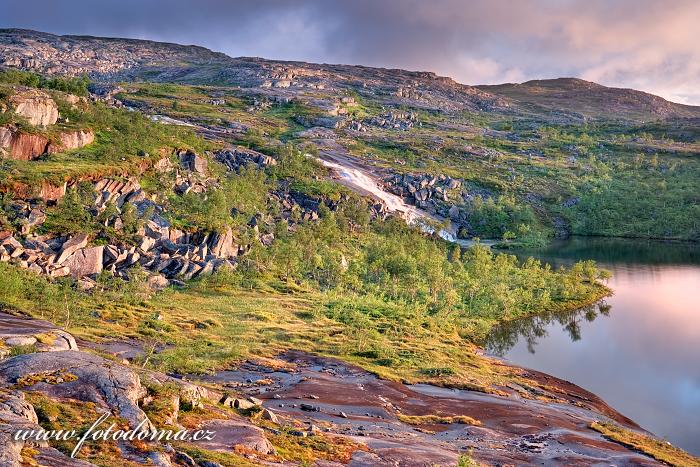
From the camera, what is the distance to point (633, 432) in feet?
155

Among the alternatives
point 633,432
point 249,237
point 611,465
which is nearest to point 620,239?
point 249,237

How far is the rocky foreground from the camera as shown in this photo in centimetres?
2281

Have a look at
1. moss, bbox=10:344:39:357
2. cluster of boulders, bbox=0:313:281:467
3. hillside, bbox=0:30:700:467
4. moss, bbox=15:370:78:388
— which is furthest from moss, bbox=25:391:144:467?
moss, bbox=10:344:39:357

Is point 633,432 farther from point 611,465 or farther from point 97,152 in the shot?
point 97,152

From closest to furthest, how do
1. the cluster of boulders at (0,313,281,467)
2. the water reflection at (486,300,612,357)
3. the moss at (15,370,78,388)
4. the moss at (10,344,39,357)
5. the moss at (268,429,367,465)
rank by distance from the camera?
the cluster of boulders at (0,313,281,467) → the moss at (15,370,78,388) → the moss at (268,429,367,465) → the moss at (10,344,39,357) → the water reflection at (486,300,612,357)

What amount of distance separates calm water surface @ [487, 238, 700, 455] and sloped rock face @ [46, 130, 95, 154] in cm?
7366

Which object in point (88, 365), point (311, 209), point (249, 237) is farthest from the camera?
point (311, 209)

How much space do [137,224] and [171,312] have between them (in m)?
20.7

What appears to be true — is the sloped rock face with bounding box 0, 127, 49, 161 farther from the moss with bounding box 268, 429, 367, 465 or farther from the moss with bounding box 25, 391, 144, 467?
the moss with bounding box 268, 429, 367, 465

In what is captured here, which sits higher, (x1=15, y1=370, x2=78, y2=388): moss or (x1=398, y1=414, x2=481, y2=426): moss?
(x1=15, y1=370, x2=78, y2=388): moss

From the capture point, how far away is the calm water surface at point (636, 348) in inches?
2258

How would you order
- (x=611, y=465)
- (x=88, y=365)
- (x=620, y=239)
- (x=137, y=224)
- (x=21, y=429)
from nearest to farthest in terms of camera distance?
(x=21, y=429), (x=88, y=365), (x=611, y=465), (x=137, y=224), (x=620, y=239)

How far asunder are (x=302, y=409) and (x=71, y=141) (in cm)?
7671

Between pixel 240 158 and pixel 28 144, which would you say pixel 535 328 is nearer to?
pixel 28 144
